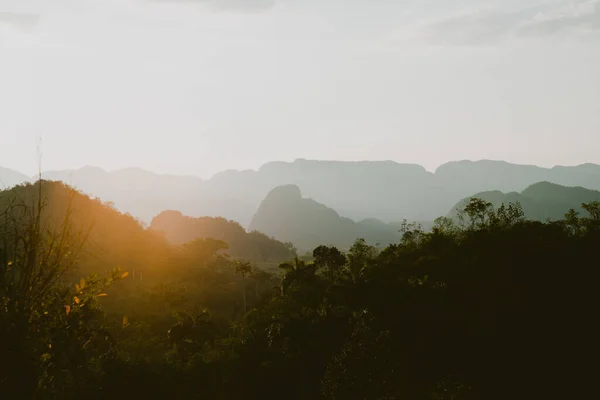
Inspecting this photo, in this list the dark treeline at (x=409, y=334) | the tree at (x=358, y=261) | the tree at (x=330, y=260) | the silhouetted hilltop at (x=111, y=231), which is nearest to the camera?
the dark treeline at (x=409, y=334)

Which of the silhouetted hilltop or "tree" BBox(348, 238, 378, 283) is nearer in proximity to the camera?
"tree" BBox(348, 238, 378, 283)

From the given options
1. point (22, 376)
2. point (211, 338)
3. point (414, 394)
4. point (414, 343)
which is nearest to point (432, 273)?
point (414, 343)

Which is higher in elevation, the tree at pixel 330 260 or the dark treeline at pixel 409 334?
the tree at pixel 330 260

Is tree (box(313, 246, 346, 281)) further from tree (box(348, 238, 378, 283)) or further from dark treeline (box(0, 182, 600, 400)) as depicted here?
dark treeline (box(0, 182, 600, 400))

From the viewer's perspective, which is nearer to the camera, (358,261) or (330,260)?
(358,261)

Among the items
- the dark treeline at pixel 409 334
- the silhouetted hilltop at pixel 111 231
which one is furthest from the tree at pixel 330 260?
the silhouetted hilltop at pixel 111 231

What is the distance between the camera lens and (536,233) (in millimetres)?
47938

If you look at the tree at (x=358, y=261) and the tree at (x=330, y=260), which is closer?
the tree at (x=358, y=261)

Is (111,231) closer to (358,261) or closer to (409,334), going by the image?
(358,261)

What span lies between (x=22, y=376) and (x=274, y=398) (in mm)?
32914

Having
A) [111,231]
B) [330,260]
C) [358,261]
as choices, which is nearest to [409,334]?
[358,261]

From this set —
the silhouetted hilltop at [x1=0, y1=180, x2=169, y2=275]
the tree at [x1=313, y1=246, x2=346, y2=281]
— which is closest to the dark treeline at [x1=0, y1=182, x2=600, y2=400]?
the tree at [x1=313, y1=246, x2=346, y2=281]

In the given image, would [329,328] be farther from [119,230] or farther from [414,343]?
[119,230]

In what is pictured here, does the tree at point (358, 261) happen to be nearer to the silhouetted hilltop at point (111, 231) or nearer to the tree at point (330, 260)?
the tree at point (330, 260)
